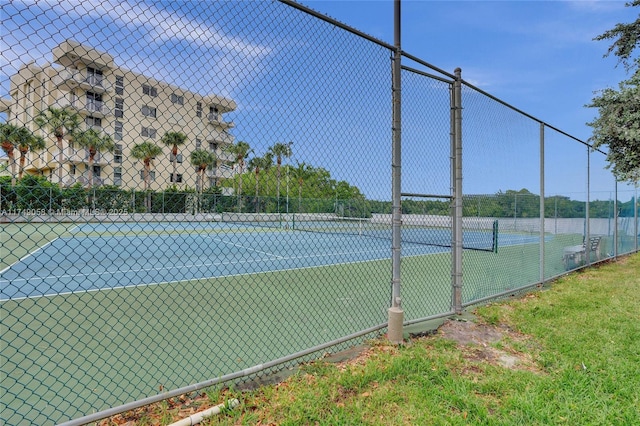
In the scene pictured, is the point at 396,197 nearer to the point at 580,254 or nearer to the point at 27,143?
the point at 27,143

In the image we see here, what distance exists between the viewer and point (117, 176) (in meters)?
3.09

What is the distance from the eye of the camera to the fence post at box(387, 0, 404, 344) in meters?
3.35

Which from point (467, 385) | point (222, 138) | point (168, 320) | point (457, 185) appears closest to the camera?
point (467, 385)

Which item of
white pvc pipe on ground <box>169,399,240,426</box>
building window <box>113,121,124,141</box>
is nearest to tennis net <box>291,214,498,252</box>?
white pvc pipe on ground <box>169,399,240,426</box>

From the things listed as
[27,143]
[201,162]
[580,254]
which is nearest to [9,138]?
[27,143]

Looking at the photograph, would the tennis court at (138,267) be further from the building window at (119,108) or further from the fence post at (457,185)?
the fence post at (457,185)

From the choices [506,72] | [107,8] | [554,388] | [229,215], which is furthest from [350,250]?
[107,8]

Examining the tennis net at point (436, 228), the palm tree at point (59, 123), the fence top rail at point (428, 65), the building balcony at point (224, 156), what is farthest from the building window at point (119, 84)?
the tennis net at point (436, 228)

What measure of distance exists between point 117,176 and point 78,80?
1003 mm

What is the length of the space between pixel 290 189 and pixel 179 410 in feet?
7.88

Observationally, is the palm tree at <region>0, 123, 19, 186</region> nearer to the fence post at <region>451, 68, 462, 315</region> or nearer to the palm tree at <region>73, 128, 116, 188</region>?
the palm tree at <region>73, 128, 116, 188</region>

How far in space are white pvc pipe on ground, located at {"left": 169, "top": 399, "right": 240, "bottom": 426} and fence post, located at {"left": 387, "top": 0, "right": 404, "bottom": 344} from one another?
1677 millimetres

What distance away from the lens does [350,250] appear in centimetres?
1291

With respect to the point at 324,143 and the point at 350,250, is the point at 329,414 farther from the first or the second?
the point at 350,250
